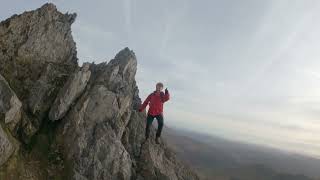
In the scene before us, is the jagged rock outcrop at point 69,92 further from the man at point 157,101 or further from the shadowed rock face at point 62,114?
the man at point 157,101

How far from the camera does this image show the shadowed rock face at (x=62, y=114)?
29.9m

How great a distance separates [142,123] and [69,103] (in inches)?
286

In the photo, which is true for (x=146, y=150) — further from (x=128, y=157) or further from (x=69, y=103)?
(x=69, y=103)

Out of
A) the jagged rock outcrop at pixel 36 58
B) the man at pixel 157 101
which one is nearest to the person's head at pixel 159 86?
the man at pixel 157 101

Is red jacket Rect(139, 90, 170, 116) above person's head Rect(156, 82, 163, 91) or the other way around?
the other way around

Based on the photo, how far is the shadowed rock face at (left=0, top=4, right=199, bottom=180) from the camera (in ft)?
98.2

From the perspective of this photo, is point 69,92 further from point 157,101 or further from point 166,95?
point 166,95

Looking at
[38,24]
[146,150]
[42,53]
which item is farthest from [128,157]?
[38,24]

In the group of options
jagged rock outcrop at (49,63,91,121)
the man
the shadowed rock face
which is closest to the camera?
the shadowed rock face

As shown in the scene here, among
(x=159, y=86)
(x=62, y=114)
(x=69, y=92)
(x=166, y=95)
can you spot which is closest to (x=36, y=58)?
(x=69, y=92)

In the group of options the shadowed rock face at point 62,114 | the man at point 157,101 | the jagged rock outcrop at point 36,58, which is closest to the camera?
the shadowed rock face at point 62,114

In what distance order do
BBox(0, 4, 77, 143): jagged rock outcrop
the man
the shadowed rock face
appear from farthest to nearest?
the man → BBox(0, 4, 77, 143): jagged rock outcrop → the shadowed rock face

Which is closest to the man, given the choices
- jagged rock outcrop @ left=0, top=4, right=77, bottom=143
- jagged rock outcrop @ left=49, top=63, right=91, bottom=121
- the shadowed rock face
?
the shadowed rock face

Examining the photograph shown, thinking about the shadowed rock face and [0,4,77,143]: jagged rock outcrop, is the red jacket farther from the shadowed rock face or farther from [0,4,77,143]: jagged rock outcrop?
[0,4,77,143]: jagged rock outcrop
